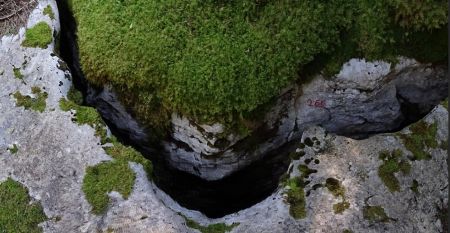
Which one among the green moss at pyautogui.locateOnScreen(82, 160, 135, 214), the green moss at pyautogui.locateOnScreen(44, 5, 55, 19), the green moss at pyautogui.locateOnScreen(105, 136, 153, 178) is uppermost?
the green moss at pyautogui.locateOnScreen(44, 5, 55, 19)

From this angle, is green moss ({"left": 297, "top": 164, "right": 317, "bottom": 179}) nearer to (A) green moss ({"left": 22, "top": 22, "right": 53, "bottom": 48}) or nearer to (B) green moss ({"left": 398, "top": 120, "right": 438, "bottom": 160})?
(B) green moss ({"left": 398, "top": 120, "right": 438, "bottom": 160})

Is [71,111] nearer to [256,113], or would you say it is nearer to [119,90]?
[119,90]

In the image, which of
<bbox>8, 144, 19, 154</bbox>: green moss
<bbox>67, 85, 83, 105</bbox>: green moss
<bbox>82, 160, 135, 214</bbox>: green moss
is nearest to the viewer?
<bbox>82, 160, 135, 214</bbox>: green moss

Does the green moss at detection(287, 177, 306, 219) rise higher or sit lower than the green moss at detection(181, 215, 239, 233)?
higher

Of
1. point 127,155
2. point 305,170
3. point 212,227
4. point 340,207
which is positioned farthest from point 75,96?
point 340,207

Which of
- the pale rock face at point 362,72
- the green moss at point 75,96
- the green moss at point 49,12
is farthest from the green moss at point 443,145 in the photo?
the green moss at point 49,12

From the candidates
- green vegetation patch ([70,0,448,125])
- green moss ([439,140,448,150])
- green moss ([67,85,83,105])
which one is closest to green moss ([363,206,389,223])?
green moss ([439,140,448,150])
